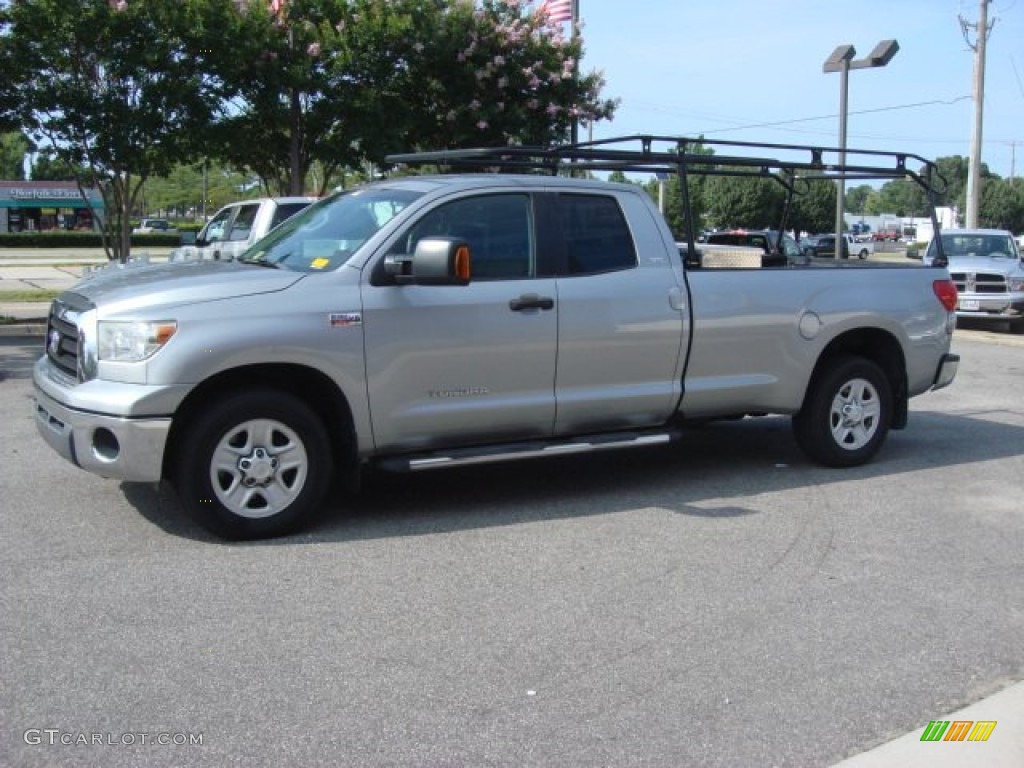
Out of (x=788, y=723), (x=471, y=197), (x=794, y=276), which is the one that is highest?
(x=471, y=197)

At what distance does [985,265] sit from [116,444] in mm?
16455

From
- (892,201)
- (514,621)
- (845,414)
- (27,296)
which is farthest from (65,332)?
(892,201)

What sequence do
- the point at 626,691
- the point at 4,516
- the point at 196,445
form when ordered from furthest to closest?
1. the point at 4,516
2. the point at 196,445
3. the point at 626,691

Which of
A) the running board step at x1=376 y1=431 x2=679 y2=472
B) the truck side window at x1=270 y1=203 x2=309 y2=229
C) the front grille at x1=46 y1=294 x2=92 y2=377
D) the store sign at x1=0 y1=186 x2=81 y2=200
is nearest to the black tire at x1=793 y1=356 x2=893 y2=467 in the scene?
the running board step at x1=376 y1=431 x2=679 y2=472

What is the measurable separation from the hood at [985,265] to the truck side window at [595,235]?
1318 cm

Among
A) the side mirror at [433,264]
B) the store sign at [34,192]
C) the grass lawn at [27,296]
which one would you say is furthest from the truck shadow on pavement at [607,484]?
the store sign at [34,192]

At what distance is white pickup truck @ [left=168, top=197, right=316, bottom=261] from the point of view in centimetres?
1388

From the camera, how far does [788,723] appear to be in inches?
150

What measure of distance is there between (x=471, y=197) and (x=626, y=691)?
3.16 m

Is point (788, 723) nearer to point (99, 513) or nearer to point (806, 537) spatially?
point (806, 537)

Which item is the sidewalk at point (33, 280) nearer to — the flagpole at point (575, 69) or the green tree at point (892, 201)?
the flagpole at point (575, 69)

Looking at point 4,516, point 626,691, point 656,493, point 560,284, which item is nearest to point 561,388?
point 560,284

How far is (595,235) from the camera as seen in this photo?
6.59 meters

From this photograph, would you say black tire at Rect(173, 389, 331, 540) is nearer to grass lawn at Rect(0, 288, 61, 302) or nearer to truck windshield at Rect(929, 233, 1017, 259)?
truck windshield at Rect(929, 233, 1017, 259)
